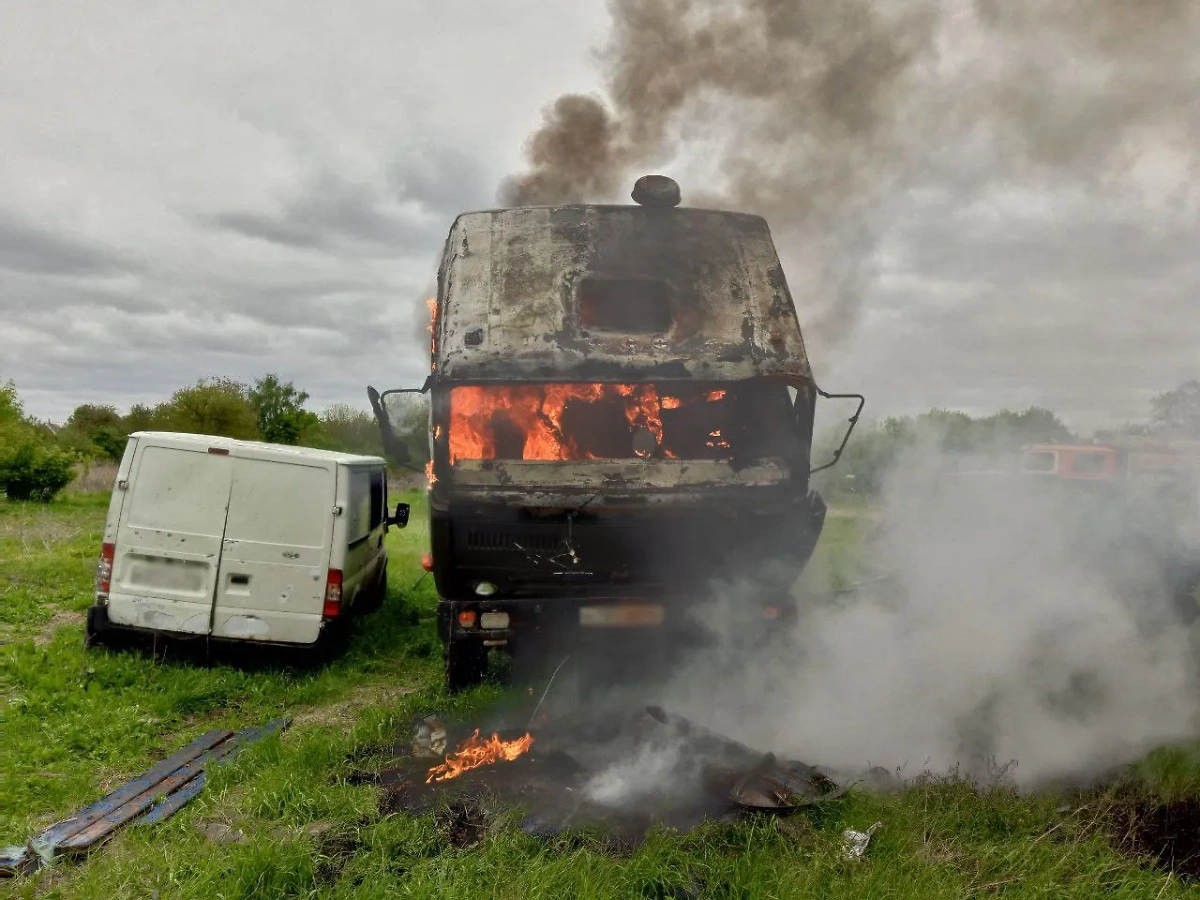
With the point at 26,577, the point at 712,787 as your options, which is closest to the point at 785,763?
the point at 712,787

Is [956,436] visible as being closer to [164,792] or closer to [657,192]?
[657,192]

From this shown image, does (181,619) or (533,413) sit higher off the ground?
(533,413)

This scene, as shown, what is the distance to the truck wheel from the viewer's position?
5.99 m

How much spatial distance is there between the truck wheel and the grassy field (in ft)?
0.58

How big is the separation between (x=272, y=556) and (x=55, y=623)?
3985mm

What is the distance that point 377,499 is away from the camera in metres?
9.46

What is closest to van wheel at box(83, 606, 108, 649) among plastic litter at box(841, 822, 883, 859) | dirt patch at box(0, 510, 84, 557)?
plastic litter at box(841, 822, 883, 859)

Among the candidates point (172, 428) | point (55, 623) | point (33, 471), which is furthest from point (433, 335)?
point (172, 428)

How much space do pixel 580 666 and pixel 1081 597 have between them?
375 centimetres

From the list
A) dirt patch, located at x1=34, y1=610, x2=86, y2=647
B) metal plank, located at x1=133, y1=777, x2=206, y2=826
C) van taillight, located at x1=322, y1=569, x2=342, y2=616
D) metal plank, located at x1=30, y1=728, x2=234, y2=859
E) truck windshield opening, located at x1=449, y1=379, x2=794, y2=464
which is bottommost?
metal plank, located at x1=30, y1=728, x2=234, y2=859

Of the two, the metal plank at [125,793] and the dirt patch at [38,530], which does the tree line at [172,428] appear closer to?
the dirt patch at [38,530]

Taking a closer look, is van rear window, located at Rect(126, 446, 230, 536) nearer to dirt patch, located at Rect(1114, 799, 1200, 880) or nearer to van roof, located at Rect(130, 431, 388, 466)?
van roof, located at Rect(130, 431, 388, 466)

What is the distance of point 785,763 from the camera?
445 cm

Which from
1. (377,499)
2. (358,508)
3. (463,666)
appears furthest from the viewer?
(377,499)
